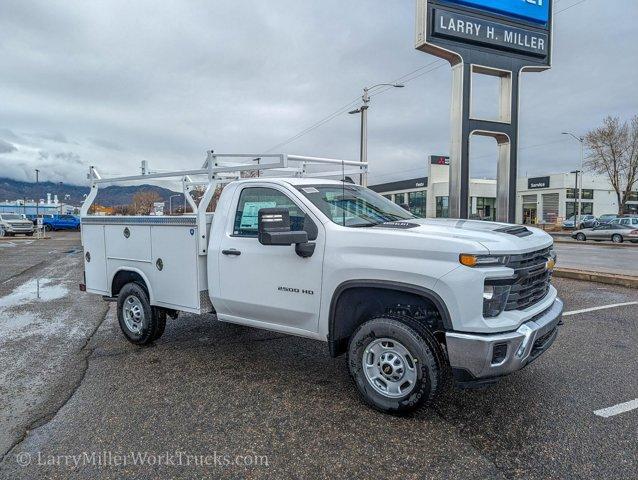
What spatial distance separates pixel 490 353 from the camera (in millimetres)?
3385

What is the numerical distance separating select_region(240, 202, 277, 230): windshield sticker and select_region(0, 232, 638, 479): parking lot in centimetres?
150

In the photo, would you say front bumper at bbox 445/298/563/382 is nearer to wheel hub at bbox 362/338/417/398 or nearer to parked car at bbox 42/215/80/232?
wheel hub at bbox 362/338/417/398

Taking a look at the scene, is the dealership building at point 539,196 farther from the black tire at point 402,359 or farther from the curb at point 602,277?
the black tire at point 402,359

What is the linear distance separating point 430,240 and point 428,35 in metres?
8.30

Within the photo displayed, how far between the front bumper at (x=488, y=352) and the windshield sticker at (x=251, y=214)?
86.7 inches

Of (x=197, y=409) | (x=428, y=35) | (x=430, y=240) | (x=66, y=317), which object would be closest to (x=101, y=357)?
(x=197, y=409)

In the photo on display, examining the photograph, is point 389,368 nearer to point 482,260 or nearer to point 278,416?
point 278,416

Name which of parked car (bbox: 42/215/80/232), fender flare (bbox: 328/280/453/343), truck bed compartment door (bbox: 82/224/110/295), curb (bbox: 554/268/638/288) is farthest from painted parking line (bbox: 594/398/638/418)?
parked car (bbox: 42/215/80/232)

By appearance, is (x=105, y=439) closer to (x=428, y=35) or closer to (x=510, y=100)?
(x=428, y=35)

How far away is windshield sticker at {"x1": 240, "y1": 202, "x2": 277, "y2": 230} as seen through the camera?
480cm

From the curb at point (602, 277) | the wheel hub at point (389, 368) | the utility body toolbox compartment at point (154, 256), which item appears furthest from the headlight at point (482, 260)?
the curb at point (602, 277)

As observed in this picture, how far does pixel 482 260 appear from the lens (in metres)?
3.44

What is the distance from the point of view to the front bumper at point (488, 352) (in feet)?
11.1

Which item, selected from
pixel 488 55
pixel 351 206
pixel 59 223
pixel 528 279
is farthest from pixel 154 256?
pixel 59 223
